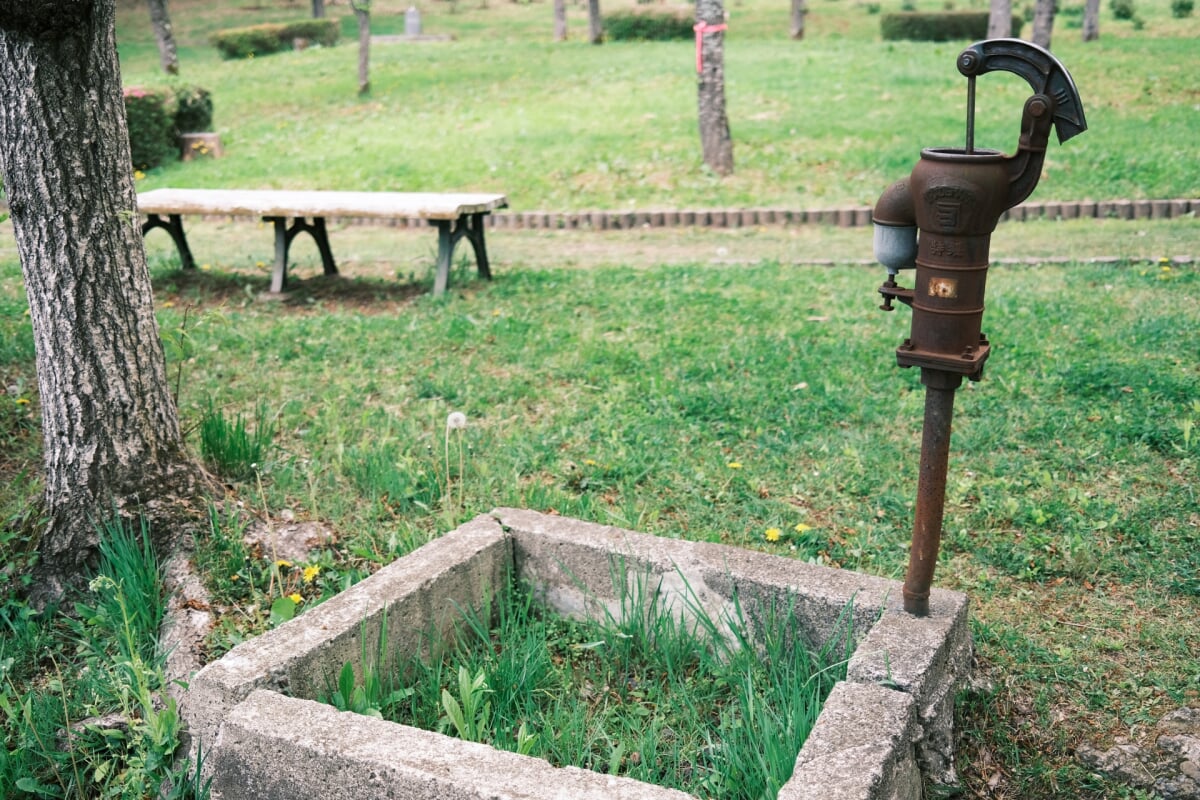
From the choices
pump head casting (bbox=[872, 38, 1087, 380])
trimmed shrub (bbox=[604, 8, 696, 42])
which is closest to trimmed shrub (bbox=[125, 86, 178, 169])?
pump head casting (bbox=[872, 38, 1087, 380])

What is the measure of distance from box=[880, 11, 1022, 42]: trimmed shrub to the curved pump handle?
73.6ft

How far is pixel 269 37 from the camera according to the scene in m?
25.7

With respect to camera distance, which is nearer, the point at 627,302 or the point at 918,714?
the point at 918,714

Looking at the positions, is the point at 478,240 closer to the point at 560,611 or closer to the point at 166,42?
the point at 560,611

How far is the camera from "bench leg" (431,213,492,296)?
736cm

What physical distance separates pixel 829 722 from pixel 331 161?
1243 cm

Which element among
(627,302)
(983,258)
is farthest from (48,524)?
(627,302)

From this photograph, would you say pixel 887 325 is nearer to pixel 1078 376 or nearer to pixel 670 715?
pixel 1078 376

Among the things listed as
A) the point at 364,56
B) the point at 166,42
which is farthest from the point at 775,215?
the point at 166,42

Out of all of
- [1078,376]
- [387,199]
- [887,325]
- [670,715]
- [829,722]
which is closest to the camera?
[829,722]

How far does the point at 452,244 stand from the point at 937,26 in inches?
749

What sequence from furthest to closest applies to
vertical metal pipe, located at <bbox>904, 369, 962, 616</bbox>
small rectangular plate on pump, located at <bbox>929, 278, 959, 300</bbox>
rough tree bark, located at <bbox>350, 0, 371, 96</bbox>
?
rough tree bark, located at <bbox>350, 0, 371, 96</bbox> < vertical metal pipe, located at <bbox>904, 369, 962, 616</bbox> < small rectangular plate on pump, located at <bbox>929, 278, 959, 300</bbox>

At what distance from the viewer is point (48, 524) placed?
11.3 ft

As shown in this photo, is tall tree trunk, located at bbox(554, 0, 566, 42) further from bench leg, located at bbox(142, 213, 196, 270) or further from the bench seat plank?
the bench seat plank
